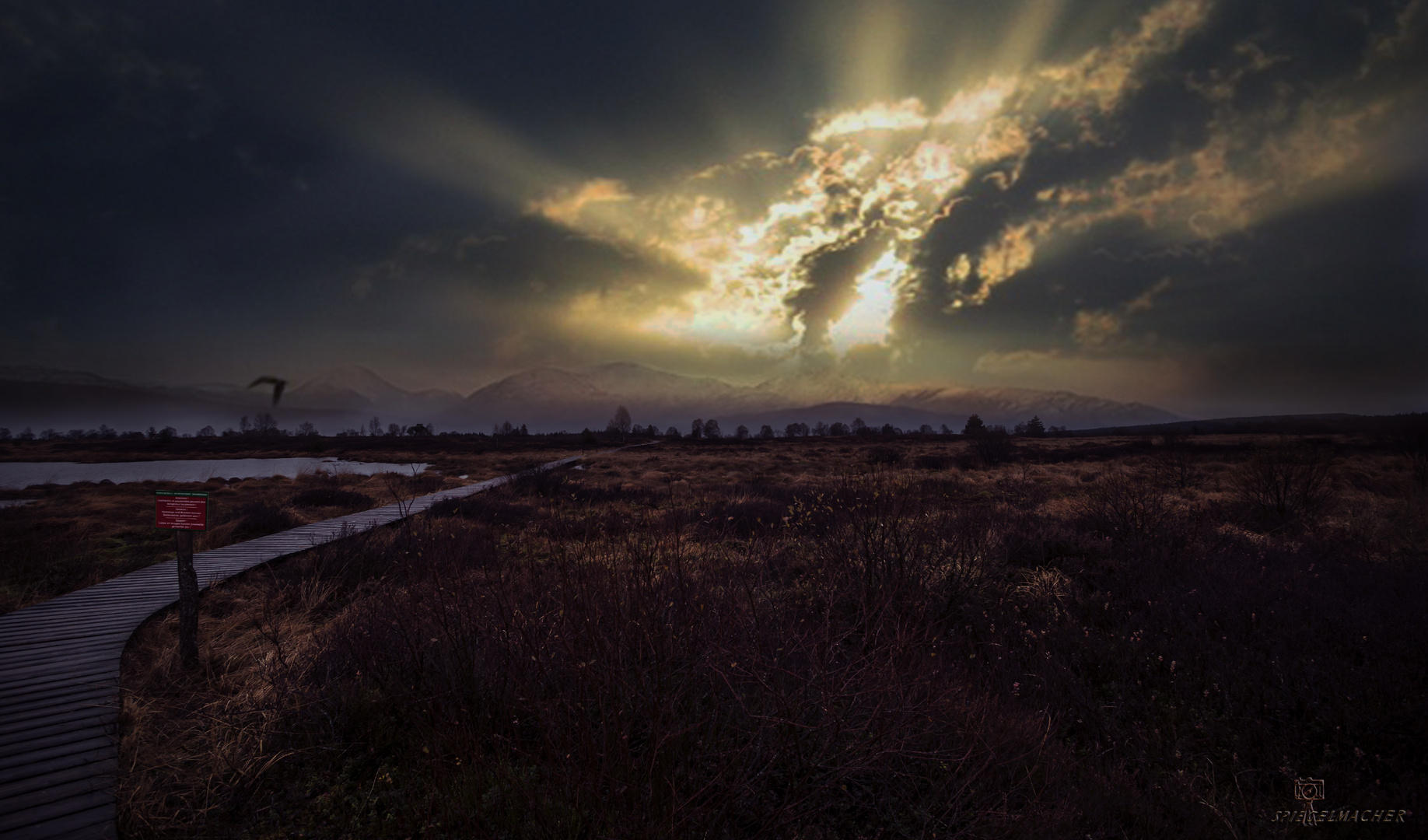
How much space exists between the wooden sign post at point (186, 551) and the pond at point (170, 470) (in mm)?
27084

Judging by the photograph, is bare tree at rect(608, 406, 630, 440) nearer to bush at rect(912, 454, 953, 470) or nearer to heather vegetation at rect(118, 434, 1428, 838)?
bush at rect(912, 454, 953, 470)

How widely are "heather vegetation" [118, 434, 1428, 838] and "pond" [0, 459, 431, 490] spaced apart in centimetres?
2930

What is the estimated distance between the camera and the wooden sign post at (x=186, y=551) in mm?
5277

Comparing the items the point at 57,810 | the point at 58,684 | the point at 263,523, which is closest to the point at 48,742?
the point at 57,810

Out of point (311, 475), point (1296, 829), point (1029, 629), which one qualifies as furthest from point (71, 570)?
point (311, 475)

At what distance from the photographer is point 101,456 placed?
57.4 m

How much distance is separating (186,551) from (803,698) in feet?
21.6

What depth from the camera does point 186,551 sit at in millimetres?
5465

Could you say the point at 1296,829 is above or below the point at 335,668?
below

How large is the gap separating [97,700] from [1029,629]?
896 centimetres

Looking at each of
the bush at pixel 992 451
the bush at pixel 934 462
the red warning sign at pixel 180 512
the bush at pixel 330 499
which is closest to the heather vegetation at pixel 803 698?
the red warning sign at pixel 180 512

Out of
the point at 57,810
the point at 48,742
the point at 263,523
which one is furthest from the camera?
the point at 263,523

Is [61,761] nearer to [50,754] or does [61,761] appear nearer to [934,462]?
[50,754]

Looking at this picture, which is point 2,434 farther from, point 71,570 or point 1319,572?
point 1319,572
